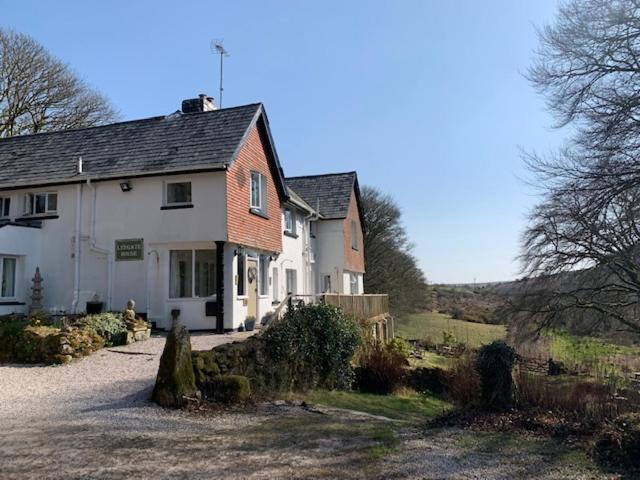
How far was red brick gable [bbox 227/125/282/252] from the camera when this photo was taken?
690 inches

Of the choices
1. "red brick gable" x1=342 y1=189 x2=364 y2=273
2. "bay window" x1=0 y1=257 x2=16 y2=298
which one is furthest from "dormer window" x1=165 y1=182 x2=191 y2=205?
"red brick gable" x1=342 y1=189 x2=364 y2=273

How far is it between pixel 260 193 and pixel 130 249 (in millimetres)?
5542

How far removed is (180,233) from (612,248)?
1495cm

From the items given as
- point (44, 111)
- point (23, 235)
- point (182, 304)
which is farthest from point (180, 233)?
point (44, 111)

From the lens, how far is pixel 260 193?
2062 centimetres

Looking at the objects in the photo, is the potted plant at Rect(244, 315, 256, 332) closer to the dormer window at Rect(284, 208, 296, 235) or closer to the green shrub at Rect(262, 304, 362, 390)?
the green shrub at Rect(262, 304, 362, 390)

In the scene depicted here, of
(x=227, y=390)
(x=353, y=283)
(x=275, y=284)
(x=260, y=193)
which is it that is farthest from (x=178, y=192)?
(x=353, y=283)

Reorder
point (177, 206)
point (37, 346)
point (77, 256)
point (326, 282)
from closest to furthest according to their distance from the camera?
point (37, 346), point (177, 206), point (77, 256), point (326, 282)

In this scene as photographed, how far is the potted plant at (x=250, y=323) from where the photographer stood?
1814cm

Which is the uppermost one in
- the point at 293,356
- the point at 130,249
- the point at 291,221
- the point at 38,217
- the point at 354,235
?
the point at 354,235

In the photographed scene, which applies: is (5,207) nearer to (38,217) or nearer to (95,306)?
(38,217)

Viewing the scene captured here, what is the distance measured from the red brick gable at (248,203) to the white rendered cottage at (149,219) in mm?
62

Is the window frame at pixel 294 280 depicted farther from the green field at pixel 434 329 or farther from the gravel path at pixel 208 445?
the gravel path at pixel 208 445

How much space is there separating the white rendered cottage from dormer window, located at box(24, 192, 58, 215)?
38 millimetres
